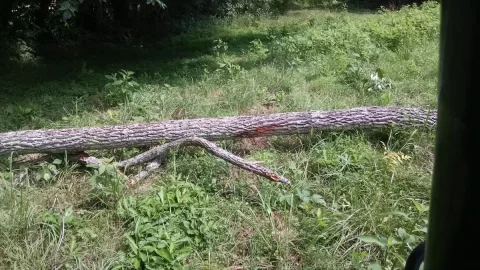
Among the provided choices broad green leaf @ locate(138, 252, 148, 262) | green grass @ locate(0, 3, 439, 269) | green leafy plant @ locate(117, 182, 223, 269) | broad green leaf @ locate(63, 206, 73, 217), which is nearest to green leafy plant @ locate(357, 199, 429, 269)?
green grass @ locate(0, 3, 439, 269)

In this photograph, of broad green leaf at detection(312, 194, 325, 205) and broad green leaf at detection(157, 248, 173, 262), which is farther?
broad green leaf at detection(312, 194, 325, 205)

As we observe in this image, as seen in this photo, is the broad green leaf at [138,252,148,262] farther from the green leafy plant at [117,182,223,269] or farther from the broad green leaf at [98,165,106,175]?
the broad green leaf at [98,165,106,175]

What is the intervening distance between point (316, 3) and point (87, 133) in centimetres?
1550

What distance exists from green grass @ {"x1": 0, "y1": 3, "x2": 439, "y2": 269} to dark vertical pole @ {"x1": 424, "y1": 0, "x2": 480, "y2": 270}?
6.15 feet

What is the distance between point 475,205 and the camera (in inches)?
22.9

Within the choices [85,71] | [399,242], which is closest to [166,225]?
[399,242]

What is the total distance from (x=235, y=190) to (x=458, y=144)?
3.09 metres

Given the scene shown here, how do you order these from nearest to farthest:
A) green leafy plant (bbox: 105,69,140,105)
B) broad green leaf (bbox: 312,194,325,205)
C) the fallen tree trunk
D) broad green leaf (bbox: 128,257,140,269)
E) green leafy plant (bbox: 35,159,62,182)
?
broad green leaf (bbox: 128,257,140,269), broad green leaf (bbox: 312,194,325,205), green leafy plant (bbox: 35,159,62,182), the fallen tree trunk, green leafy plant (bbox: 105,69,140,105)

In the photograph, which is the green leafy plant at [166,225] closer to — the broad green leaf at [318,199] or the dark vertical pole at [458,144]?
the broad green leaf at [318,199]

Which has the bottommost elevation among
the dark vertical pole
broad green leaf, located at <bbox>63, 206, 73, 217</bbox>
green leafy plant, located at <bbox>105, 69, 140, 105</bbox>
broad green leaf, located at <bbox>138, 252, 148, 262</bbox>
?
broad green leaf, located at <bbox>138, 252, 148, 262</bbox>

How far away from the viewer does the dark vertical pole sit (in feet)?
1.82

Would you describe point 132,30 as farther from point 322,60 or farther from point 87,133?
point 87,133

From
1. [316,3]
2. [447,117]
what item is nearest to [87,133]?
[447,117]

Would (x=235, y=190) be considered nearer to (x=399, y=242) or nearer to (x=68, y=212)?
(x=68, y=212)
